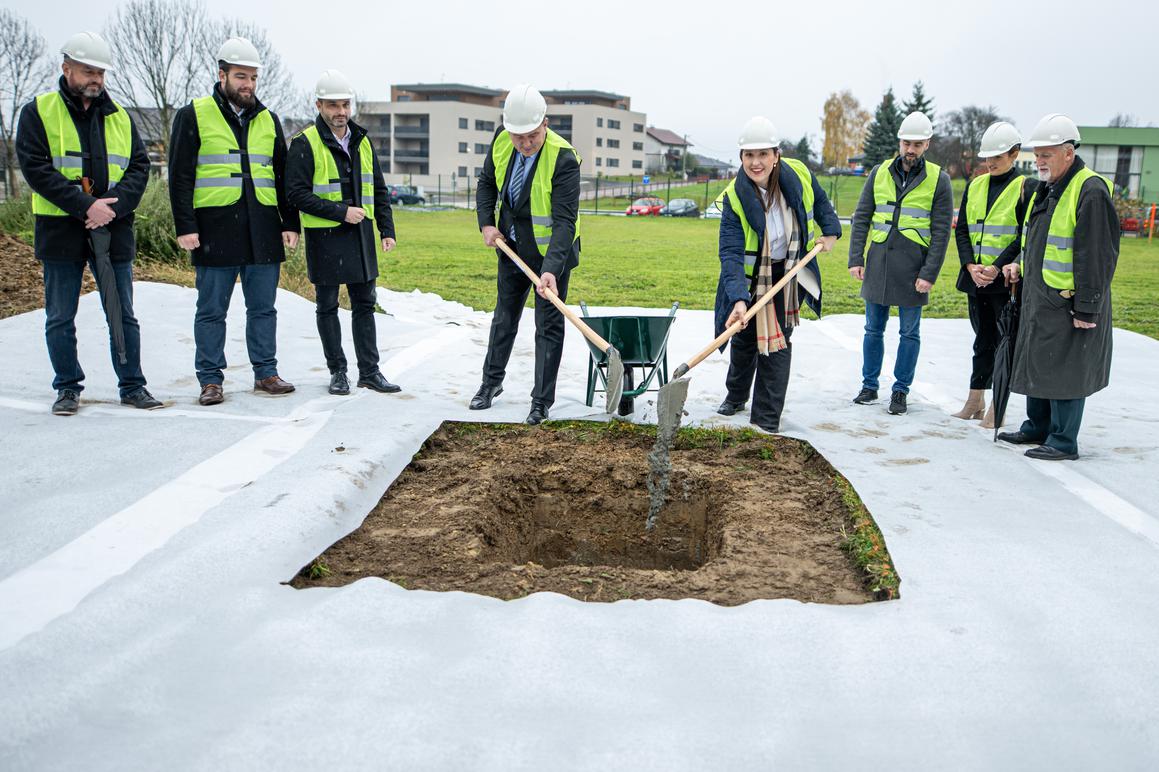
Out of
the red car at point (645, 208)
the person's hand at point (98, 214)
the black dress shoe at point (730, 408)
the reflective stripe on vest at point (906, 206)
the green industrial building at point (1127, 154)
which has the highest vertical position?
the green industrial building at point (1127, 154)

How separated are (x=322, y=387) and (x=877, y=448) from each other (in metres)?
3.37

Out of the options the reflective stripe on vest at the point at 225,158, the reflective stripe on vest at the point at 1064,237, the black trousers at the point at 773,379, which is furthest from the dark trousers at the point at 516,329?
the reflective stripe on vest at the point at 1064,237

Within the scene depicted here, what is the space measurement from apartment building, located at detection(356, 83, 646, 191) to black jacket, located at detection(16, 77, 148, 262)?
59.9 meters

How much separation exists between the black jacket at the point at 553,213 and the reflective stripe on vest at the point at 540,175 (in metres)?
0.02

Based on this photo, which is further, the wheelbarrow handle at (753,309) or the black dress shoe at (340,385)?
the black dress shoe at (340,385)

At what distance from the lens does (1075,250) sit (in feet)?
15.1

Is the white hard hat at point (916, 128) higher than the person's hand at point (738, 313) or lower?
higher

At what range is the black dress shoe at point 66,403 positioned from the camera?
4.96 meters

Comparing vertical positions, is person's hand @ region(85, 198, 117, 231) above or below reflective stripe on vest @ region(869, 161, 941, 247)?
below

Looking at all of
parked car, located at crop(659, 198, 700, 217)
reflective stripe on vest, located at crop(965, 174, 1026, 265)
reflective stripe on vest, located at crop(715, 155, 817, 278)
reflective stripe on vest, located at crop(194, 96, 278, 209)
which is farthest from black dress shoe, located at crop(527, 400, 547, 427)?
parked car, located at crop(659, 198, 700, 217)

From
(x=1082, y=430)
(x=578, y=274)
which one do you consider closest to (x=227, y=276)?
(x=1082, y=430)

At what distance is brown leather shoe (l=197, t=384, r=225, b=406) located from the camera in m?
5.36

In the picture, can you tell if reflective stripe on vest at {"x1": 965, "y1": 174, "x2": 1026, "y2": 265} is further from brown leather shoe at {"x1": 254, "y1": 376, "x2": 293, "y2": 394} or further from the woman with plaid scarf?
brown leather shoe at {"x1": 254, "y1": 376, "x2": 293, "y2": 394}

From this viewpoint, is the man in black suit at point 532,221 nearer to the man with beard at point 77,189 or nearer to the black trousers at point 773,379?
the black trousers at point 773,379
